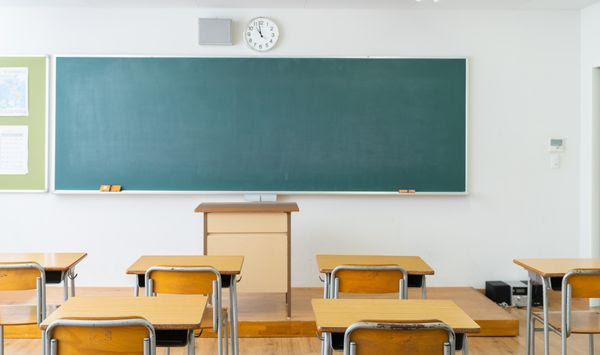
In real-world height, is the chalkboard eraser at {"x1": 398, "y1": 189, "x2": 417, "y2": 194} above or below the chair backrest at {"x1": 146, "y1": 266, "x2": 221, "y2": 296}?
Result: above

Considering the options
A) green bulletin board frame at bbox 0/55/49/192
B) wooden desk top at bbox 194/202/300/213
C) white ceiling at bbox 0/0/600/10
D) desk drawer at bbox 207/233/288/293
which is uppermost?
white ceiling at bbox 0/0/600/10

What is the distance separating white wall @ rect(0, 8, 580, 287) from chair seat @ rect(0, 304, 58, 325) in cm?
199

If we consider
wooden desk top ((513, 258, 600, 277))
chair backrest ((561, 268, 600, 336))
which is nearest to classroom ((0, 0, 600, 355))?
wooden desk top ((513, 258, 600, 277))

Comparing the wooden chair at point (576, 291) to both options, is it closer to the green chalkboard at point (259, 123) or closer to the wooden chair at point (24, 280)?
the green chalkboard at point (259, 123)

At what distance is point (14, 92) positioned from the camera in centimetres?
545

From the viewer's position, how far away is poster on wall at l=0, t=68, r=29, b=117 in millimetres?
5434

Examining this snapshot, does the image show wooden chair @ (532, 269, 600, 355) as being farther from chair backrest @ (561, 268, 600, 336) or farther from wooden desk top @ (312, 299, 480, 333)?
wooden desk top @ (312, 299, 480, 333)

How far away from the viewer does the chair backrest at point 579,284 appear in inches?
122

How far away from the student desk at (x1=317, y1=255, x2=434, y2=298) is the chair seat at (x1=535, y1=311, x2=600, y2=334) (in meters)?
0.81

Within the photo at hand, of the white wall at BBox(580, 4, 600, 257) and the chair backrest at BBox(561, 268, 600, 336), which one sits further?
the white wall at BBox(580, 4, 600, 257)

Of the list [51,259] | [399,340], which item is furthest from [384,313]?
[51,259]

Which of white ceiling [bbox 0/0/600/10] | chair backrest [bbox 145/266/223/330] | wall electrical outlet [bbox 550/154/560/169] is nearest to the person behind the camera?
chair backrest [bbox 145/266/223/330]

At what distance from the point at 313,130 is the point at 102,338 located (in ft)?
11.9

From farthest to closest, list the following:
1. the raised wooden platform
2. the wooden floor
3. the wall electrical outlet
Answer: the wall electrical outlet < the raised wooden platform < the wooden floor
